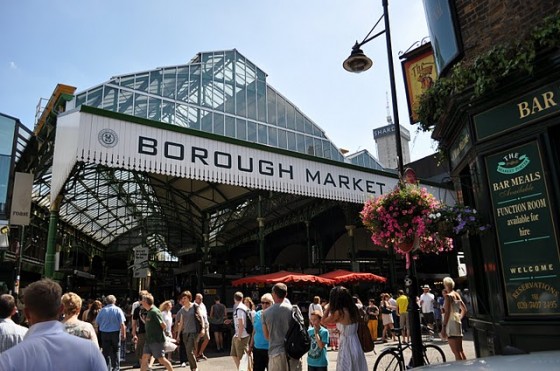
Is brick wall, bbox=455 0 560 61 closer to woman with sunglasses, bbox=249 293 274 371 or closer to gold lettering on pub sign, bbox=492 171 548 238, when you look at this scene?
gold lettering on pub sign, bbox=492 171 548 238

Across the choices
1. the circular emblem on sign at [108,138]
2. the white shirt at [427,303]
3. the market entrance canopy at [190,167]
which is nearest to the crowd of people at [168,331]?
the market entrance canopy at [190,167]

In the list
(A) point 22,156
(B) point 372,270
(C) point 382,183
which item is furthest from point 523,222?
(B) point 372,270

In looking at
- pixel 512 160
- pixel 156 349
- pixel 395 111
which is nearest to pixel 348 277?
pixel 156 349

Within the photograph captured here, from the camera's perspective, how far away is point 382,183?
17766 mm

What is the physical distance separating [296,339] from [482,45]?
5.25 m

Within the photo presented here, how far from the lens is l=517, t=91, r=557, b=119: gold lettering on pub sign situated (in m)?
5.56

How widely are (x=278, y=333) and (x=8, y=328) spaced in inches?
129

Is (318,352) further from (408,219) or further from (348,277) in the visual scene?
(348,277)

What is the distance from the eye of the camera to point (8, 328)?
436 centimetres

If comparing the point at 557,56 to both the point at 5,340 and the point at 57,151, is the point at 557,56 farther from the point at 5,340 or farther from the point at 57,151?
the point at 57,151

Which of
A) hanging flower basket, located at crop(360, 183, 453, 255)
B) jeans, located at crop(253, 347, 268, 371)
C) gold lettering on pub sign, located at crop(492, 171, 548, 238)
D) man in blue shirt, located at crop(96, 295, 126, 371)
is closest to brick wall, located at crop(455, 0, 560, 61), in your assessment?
gold lettering on pub sign, located at crop(492, 171, 548, 238)

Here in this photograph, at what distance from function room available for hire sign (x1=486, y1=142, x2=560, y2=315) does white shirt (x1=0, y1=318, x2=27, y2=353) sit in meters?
5.98

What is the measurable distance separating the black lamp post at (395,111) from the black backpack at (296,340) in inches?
74.6

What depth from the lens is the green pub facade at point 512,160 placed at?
5500 millimetres
